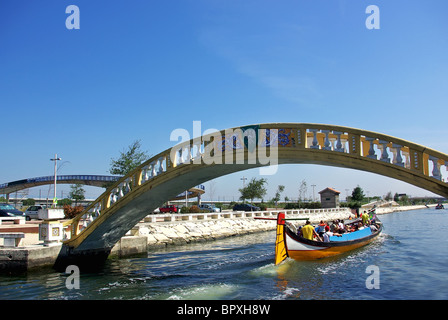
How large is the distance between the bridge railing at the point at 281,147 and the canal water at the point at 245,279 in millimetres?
3130

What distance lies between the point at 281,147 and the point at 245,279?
16.4ft

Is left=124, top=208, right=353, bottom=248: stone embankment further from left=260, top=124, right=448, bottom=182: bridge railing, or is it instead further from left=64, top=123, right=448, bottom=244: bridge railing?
left=260, top=124, right=448, bottom=182: bridge railing

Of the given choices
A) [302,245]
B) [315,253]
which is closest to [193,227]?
[315,253]

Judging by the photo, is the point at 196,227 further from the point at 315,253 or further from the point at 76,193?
the point at 76,193

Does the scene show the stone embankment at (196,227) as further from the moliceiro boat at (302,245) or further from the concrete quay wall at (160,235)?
the moliceiro boat at (302,245)

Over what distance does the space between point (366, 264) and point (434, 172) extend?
29.2 ft

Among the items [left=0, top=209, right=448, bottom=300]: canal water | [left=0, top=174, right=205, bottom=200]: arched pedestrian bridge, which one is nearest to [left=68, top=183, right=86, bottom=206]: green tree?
[left=0, top=174, right=205, bottom=200]: arched pedestrian bridge

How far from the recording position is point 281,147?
34.1 feet

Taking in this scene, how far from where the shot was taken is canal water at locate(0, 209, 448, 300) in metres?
10.5

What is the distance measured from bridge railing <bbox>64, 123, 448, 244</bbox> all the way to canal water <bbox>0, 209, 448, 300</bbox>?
313 cm

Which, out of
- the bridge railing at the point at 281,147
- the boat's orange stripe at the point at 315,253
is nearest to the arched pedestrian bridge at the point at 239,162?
the bridge railing at the point at 281,147
